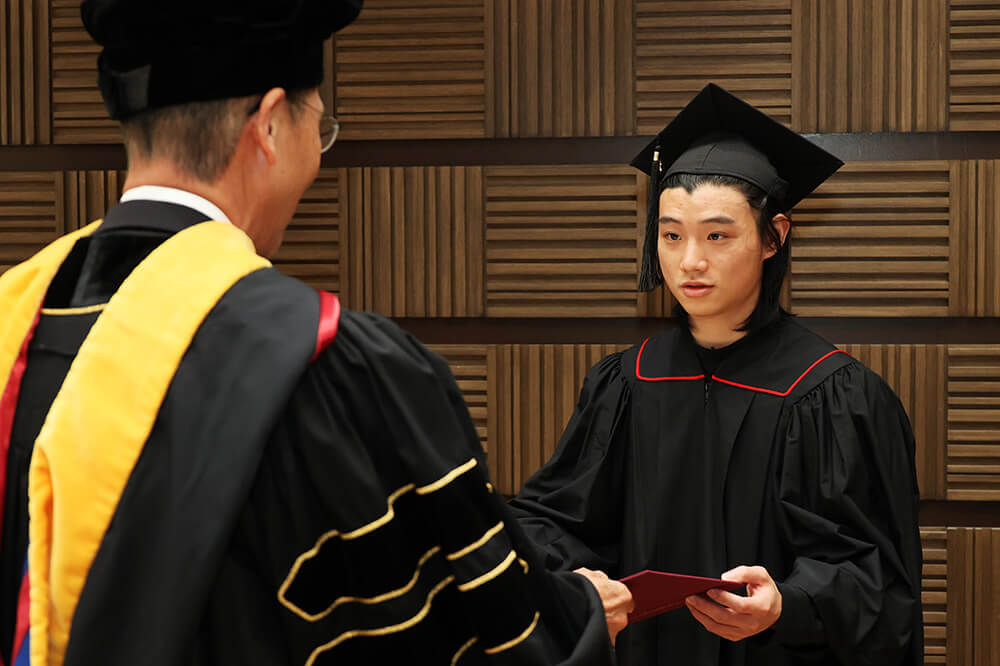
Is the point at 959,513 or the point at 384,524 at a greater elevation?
the point at 384,524

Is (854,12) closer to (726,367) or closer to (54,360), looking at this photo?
(726,367)

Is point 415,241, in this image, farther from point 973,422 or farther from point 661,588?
point 973,422

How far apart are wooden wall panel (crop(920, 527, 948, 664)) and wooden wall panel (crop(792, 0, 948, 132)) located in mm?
1260

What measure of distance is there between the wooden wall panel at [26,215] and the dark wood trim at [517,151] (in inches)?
1.9

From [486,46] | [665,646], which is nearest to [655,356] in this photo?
[665,646]

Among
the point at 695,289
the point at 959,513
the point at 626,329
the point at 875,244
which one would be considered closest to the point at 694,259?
the point at 695,289

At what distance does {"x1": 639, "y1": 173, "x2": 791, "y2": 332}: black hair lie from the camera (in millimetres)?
2279

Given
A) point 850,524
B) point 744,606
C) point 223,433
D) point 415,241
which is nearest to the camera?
point 223,433

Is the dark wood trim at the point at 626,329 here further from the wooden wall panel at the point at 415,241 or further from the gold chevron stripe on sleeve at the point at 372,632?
the gold chevron stripe on sleeve at the point at 372,632

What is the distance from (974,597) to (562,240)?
169 cm

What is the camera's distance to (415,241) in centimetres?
309

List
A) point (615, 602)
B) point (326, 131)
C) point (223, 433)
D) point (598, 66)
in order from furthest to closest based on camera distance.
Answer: point (598, 66) < point (615, 602) < point (326, 131) < point (223, 433)

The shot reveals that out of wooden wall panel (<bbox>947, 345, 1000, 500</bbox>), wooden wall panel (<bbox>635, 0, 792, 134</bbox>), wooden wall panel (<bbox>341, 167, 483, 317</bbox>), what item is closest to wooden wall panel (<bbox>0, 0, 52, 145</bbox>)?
wooden wall panel (<bbox>341, 167, 483, 317</bbox>)

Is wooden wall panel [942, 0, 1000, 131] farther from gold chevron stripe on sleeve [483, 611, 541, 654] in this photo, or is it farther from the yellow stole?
the yellow stole
